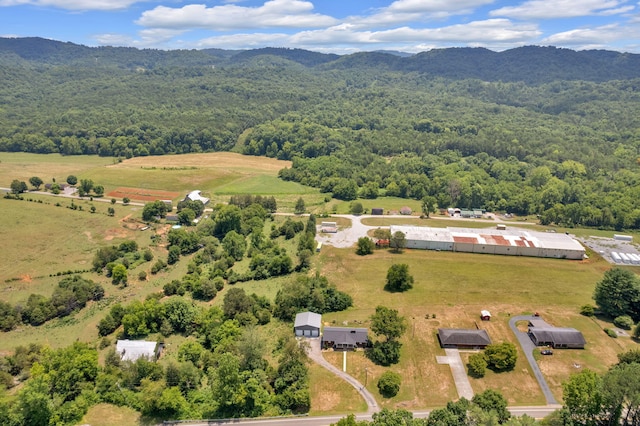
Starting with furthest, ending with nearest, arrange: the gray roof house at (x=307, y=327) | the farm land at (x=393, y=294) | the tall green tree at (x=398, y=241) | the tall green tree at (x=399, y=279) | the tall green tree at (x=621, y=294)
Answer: the tall green tree at (x=398, y=241) < the tall green tree at (x=399, y=279) < the tall green tree at (x=621, y=294) < the gray roof house at (x=307, y=327) < the farm land at (x=393, y=294)

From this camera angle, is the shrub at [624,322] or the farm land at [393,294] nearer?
the farm land at [393,294]

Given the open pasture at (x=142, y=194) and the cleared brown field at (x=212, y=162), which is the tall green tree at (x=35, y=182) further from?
the cleared brown field at (x=212, y=162)

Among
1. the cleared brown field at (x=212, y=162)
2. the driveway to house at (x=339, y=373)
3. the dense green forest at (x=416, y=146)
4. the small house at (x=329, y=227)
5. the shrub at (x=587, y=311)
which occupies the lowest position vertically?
the driveway to house at (x=339, y=373)

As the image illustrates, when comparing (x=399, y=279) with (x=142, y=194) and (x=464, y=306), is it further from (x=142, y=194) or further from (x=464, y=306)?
(x=142, y=194)

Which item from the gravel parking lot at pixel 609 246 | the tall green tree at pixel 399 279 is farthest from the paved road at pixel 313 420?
the gravel parking lot at pixel 609 246

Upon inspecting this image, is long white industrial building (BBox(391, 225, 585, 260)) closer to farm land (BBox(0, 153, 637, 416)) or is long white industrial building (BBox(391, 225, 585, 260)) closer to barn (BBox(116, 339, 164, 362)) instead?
farm land (BBox(0, 153, 637, 416))

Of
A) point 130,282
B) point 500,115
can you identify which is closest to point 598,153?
point 500,115

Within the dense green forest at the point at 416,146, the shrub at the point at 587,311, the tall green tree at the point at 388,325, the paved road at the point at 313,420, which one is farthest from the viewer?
the dense green forest at the point at 416,146
